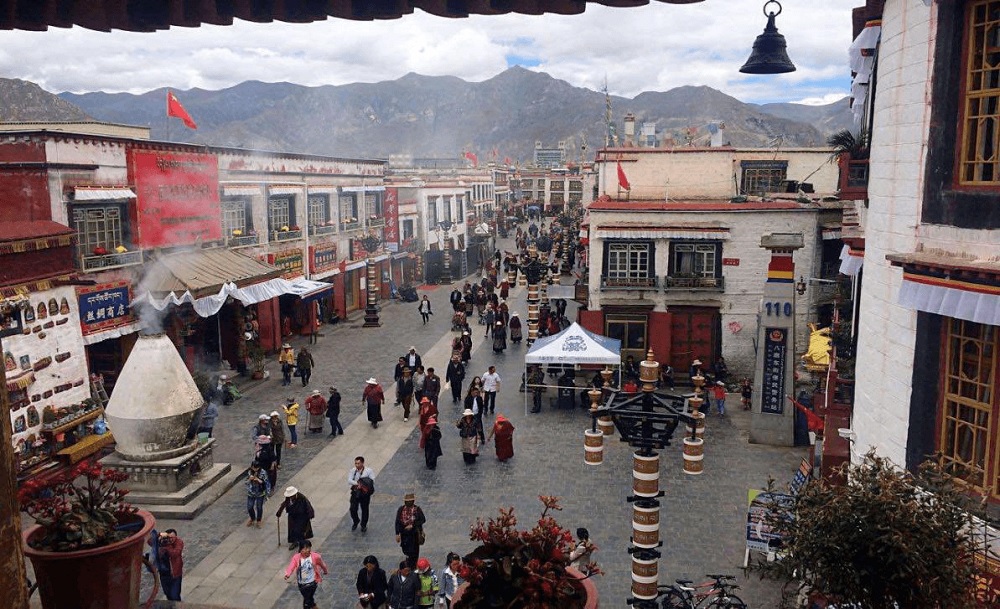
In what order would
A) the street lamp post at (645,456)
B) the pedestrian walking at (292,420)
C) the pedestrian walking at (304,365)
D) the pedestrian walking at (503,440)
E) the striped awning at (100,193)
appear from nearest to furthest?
the street lamp post at (645,456), the pedestrian walking at (503,440), the pedestrian walking at (292,420), the striped awning at (100,193), the pedestrian walking at (304,365)

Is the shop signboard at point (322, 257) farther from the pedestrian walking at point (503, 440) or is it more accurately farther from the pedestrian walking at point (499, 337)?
the pedestrian walking at point (503, 440)

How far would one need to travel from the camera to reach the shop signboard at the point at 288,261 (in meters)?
28.7

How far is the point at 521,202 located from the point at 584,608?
102 metres

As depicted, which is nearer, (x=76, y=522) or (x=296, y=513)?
(x=76, y=522)

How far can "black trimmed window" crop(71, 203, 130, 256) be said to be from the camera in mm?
18625

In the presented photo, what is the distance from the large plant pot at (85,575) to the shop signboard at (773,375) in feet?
50.4

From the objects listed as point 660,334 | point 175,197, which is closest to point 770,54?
point 660,334

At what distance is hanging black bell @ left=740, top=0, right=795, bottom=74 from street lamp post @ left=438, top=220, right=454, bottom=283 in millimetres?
36878

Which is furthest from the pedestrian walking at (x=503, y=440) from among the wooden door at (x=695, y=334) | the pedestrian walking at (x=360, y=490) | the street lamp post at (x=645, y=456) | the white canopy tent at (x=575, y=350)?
the wooden door at (x=695, y=334)

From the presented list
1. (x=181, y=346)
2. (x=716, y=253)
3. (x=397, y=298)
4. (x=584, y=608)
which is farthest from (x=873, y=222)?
(x=397, y=298)

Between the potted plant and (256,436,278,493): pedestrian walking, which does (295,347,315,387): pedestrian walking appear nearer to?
(256,436,278,493): pedestrian walking

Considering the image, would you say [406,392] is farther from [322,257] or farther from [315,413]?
[322,257]

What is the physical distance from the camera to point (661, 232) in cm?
2412

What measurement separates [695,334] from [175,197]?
16698 mm
